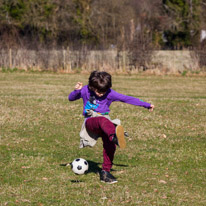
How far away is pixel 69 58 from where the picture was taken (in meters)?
29.4

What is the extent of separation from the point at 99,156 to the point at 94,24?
34.5m

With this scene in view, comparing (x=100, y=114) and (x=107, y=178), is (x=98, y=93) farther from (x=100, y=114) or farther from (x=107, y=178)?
(x=107, y=178)

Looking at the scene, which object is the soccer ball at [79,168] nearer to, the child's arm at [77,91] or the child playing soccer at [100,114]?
the child playing soccer at [100,114]

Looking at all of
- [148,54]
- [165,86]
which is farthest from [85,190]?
[148,54]

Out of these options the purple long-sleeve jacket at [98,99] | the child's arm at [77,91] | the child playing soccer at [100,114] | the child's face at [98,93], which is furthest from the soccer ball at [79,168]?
the child's face at [98,93]

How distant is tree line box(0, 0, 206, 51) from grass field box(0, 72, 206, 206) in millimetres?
15412

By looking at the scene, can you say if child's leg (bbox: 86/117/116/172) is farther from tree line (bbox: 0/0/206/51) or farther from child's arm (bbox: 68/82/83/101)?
tree line (bbox: 0/0/206/51)

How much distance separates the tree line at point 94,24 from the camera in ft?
99.8

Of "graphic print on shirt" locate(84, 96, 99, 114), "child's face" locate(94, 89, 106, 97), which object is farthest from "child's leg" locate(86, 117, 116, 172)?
"child's face" locate(94, 89, 106, 97)

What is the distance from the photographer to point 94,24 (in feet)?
136

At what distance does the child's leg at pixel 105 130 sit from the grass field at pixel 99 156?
1.45ft

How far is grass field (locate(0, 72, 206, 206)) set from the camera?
19.0ft

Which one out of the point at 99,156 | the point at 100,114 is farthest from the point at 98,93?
the point at 99,156

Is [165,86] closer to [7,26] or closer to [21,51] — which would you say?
[21,51]
